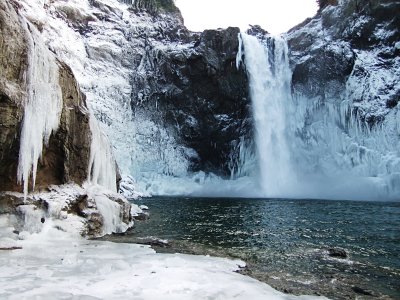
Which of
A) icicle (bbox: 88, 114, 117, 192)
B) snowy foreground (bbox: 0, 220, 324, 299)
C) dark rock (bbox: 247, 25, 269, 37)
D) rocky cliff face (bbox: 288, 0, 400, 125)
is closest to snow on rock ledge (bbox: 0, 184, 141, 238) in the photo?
icicle (bbox: 88, 114, 117, 192)

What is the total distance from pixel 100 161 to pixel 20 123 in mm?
4897

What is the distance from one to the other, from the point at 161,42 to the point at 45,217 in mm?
39572

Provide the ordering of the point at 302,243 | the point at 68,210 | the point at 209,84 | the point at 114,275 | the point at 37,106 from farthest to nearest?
the point at 209,84
the point at 302,243
the point at 68,210
the point at 37,106
the point at 114,275

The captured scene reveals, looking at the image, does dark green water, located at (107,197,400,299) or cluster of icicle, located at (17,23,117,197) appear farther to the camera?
cluster of icicle, located at (17,23,117,197)

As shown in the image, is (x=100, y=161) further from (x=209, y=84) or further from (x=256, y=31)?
→ (x=256, y=31)

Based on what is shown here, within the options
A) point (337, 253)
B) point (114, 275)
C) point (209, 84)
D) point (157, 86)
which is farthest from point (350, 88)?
point (114, 275)

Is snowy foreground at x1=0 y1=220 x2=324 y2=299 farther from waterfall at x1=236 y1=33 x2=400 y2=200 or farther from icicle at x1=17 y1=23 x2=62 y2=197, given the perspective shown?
waterfall at x1=236 y1=33 x2=400 y2=200

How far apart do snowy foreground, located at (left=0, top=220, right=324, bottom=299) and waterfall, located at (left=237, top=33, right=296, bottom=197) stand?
34.6 m

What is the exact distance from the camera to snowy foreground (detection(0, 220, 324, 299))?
6.78 m

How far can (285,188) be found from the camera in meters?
42.9

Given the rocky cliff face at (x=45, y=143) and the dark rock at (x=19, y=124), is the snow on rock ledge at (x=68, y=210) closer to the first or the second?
the rocky cliff face at (x=45, y=143)

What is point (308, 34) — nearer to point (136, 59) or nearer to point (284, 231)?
point (136, 59)

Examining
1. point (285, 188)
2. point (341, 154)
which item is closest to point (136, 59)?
point (285, 188)

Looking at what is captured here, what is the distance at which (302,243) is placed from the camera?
14.6 metres
